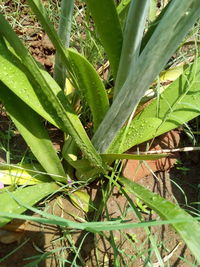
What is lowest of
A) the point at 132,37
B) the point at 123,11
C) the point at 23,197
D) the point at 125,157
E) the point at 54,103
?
the point at 23,197

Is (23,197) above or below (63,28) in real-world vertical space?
below

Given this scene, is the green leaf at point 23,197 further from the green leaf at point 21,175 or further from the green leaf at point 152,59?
the green leaf at point 152,59

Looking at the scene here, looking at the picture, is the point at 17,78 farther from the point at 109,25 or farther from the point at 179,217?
the point at 179,217

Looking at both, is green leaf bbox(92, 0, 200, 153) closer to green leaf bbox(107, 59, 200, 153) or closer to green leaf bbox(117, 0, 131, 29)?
green leaf bbox(107, 59, 200, 153)

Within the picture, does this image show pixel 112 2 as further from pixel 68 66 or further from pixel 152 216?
pixel 152 216

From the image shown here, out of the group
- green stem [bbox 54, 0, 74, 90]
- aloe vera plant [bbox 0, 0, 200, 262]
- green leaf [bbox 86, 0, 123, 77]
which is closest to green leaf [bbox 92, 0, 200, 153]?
aloe vera plant [bbox 0, 0, 200, 262]

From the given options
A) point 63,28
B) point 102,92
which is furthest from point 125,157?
point 63,28

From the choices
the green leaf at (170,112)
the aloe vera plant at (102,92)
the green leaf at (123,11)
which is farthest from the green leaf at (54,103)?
the green leaf at (123,11)
